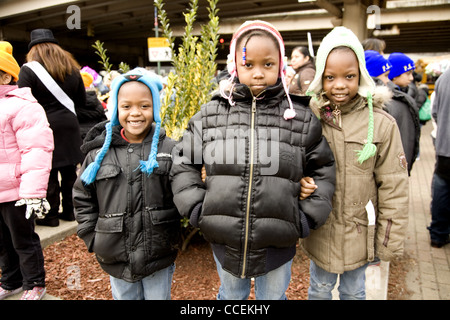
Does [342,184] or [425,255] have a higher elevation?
[342,184]

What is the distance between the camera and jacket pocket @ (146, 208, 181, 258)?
1974 mm

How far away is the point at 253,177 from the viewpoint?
1.74 metres

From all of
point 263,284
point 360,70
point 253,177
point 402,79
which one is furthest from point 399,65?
point 263,284

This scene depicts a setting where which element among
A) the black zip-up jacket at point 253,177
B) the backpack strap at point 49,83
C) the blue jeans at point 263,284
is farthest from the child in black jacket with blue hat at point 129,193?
the backpack strap at point 49,83

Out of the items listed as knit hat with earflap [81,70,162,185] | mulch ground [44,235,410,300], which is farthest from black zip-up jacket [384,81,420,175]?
knit hat with earflap [81,70,162,185]

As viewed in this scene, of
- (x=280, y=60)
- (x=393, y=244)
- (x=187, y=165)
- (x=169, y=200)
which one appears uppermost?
(x=280, y=60)

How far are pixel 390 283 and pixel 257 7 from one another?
13.8m

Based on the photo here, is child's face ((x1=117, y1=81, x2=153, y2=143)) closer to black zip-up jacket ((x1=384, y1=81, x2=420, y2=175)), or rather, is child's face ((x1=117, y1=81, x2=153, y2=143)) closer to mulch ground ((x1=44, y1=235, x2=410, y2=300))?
mulch ground ((x1=44, y1=235, x2=410, y2=300))

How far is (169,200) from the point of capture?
80.7 inches

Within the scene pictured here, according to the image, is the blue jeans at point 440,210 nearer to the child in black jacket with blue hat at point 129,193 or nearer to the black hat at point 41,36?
the child in black jacket with blue hat at point 129,193

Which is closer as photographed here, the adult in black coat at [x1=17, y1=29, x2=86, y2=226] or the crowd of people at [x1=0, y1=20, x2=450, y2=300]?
the crowd of people at [x1=0, y1=20, x2=450, y2=300]

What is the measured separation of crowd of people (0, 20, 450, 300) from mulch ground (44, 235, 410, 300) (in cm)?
93

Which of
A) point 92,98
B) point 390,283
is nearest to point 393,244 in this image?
point 390,283

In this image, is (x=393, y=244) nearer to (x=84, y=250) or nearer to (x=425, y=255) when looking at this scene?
(x=425, y=255)
